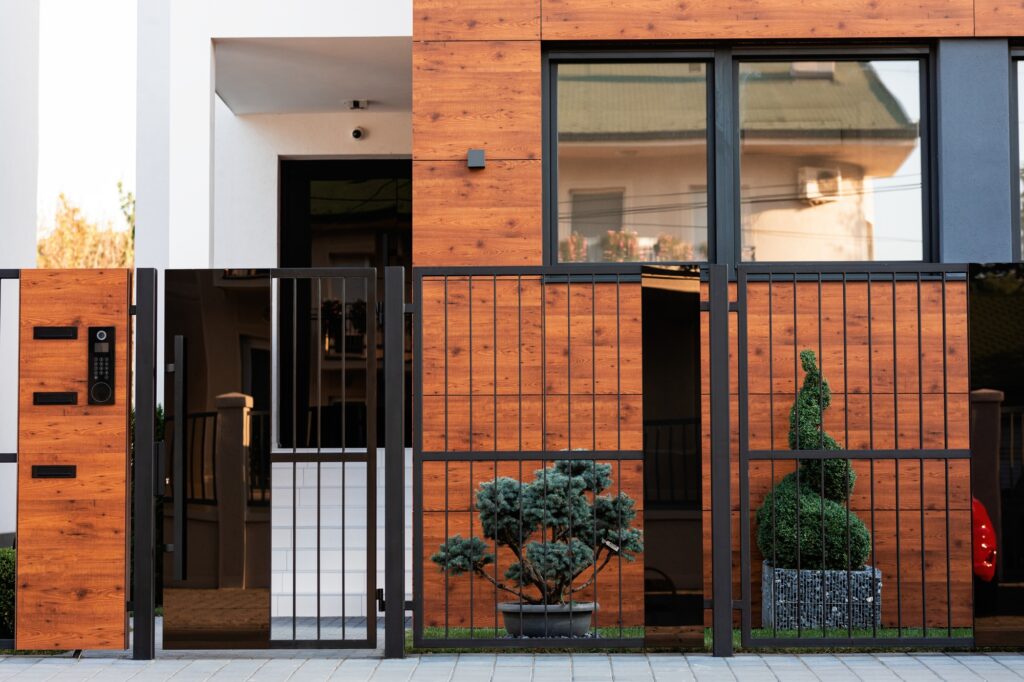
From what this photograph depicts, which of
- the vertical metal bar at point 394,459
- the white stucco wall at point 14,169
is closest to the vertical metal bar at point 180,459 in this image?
the vertical metal bar at point 394,459

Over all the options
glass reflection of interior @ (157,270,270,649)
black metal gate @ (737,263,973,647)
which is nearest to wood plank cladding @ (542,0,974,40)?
black metal gate @ (737,263,973,647)

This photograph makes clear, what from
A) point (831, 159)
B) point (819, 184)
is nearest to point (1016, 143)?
point (831, 159)

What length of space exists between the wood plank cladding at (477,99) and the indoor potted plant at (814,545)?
2361 mm

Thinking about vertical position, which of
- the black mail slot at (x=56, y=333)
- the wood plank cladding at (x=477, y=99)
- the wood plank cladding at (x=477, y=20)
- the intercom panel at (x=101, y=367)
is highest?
the wood plank cladding at (x=477, y=20)

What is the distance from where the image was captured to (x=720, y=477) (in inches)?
281

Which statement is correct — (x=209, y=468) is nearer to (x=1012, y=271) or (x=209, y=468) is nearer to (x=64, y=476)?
(x=64, y=476)

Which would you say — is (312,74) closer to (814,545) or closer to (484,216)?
(484,216)

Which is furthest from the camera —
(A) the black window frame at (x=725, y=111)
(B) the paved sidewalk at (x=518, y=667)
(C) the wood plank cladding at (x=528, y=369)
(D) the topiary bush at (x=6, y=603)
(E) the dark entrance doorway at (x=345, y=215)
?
(E) the dark entrance doorway at (x=345, y=215)

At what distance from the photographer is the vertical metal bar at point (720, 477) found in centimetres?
714

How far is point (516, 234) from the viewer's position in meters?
8.84

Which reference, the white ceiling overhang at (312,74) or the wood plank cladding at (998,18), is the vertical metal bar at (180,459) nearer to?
the white ceiling overhang at (312,74)

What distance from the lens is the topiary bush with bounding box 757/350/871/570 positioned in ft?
26.5

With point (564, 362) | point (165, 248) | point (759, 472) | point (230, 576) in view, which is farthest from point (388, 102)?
point (230, 576)

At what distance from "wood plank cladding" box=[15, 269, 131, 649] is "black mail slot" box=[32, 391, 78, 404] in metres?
0.03
